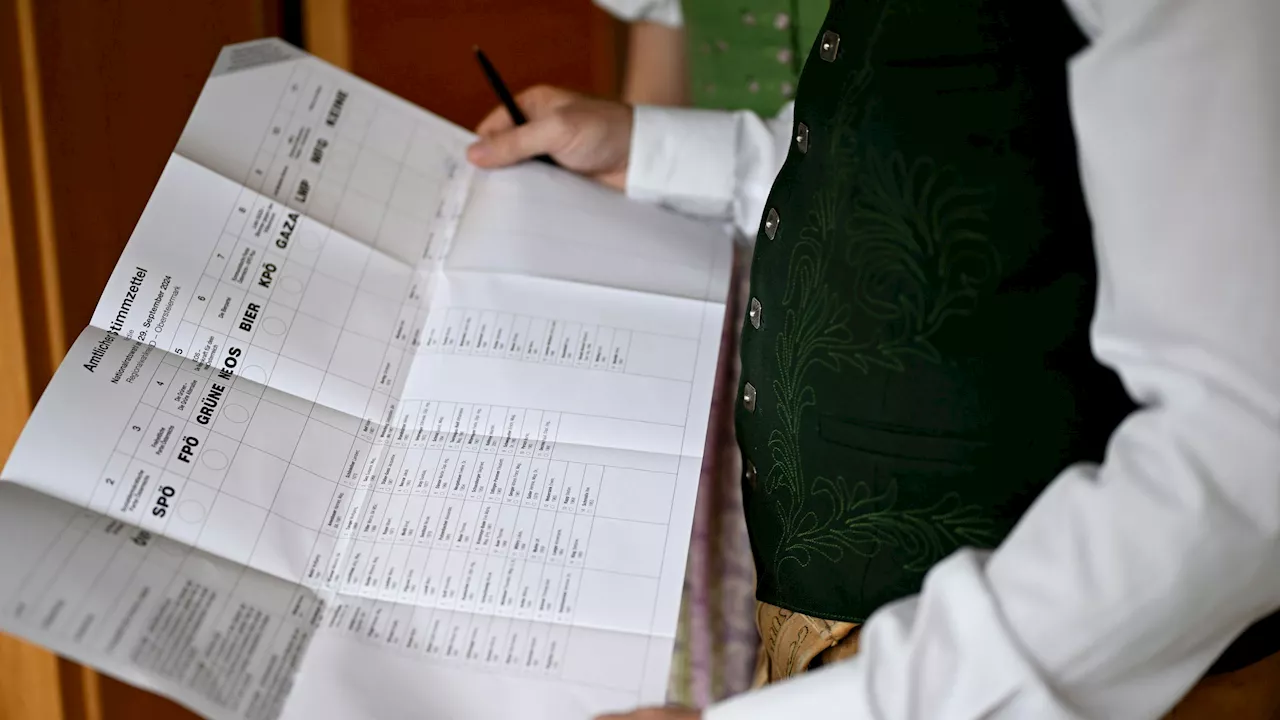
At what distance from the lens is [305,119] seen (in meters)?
0.67

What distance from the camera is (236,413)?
0.55 metres

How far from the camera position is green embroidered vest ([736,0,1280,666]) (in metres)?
0.46

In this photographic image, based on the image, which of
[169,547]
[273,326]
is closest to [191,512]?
[169,547]

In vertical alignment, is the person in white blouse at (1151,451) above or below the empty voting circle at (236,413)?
above

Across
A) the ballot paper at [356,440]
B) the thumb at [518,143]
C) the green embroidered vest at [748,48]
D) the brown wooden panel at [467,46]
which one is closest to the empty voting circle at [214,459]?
the ballot paper at [356,440]

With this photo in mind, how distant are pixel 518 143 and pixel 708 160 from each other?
0.51 ft

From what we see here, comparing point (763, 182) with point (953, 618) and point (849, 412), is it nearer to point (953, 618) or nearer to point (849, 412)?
point (849, 412)

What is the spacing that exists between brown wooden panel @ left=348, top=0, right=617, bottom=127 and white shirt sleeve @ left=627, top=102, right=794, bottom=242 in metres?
0.23

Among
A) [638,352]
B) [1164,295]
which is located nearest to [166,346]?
[638,352]

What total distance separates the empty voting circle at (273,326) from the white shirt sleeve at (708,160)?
0.29m

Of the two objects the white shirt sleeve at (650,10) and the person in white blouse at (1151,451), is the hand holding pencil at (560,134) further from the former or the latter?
the person in white blouse at (1151,451)

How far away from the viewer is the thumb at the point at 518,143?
2.38 feet

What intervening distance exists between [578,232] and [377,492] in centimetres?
25

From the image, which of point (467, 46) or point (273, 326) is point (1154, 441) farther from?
point (467, 46)
